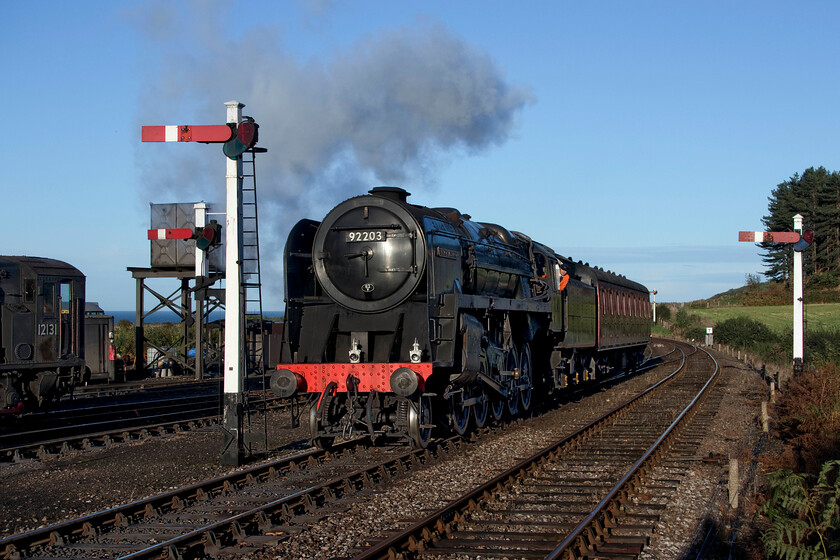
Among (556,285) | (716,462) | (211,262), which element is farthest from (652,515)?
(211,262)

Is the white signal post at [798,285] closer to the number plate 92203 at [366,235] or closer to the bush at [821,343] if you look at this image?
the bush at [821,343]

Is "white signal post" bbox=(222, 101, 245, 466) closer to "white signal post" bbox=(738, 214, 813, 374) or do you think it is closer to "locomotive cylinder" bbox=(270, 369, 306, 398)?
"locomotive cylinder" bbox=(270, 369, 306, 398)

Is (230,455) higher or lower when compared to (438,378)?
lower

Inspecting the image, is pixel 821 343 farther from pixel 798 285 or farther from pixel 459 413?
pixel 459 413

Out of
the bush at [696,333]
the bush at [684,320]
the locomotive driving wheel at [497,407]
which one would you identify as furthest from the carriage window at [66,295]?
the bush at [684,320]

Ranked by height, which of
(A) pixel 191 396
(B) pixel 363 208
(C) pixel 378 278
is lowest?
(A) pixel 191 396

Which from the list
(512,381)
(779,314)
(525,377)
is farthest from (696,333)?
(512,381)

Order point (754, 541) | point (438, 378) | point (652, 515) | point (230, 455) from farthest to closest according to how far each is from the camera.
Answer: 1. point (438, 378)
2. point (230, 455)
3. point (652, 515)
4. point (754, 541)

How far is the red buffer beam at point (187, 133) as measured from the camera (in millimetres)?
10898

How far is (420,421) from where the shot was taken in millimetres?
10648

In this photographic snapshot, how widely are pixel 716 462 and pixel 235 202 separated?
7.41 m

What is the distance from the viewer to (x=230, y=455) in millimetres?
10641

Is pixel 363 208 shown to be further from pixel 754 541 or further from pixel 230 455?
pixel 754 541

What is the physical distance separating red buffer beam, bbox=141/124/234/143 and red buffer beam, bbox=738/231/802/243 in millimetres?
13986
